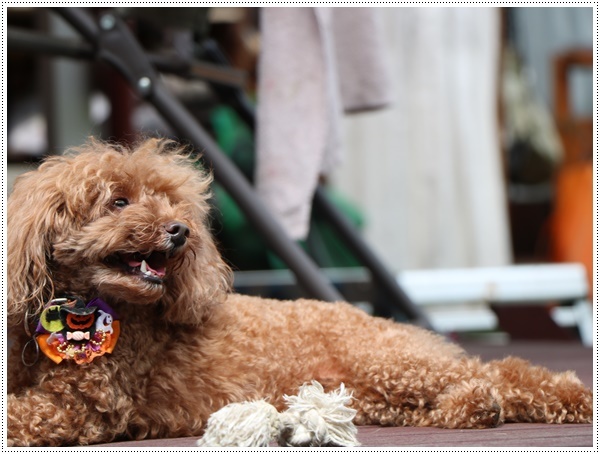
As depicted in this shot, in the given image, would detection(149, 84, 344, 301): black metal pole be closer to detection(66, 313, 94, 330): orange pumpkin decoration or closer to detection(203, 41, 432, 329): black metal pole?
detection(203, 41, 432, 329): black metal pole

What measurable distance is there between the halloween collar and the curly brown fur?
0.03 m

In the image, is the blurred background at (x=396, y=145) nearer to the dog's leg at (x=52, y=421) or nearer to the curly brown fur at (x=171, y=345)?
the curly brown fur at (x=171, y=345)

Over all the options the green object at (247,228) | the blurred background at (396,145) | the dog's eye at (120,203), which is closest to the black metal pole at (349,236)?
the blurred background at (396,145)

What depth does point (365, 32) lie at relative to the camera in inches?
148

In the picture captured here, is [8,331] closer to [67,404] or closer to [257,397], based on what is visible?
[67,404]

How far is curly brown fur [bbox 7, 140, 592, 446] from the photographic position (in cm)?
203

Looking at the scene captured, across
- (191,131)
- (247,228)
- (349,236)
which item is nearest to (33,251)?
(191,131)

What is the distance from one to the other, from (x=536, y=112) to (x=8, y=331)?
4.98m

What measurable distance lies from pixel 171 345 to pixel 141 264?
245 mm

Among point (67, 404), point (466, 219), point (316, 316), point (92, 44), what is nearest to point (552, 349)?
point (466, 219)

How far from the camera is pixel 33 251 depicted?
2031 millimetres

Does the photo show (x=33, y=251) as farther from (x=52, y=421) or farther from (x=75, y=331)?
(x=52, y=421)

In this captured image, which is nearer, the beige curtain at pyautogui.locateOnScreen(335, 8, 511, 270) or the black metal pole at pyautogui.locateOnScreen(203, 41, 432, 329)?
the black metal pole at pyautogui.locateOnScreen(203, 41, 432, 329)

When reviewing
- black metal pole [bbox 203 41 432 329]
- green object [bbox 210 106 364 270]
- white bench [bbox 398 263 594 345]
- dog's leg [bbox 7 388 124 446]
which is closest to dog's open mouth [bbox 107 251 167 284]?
dog's leg [bbox 7 388 124 446]
